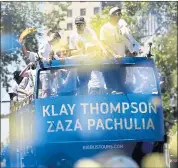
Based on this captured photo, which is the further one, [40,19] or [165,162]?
[40,19]

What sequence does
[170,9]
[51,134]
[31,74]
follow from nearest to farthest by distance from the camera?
[51,134] < [31,74] < [170,9]

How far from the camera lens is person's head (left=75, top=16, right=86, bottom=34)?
18.7m

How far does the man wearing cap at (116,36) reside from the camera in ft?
61.2

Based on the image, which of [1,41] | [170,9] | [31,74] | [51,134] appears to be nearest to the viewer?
[51,134]

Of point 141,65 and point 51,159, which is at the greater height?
point 141,65

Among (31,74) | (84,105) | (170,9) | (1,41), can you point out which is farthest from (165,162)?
(170,9)

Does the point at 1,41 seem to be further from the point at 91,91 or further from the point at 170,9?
the point at 91,91

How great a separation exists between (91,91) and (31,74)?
77.6 inches

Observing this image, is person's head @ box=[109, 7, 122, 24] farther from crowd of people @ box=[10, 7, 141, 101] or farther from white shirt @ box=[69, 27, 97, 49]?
white shirt @ box=[69, 27, 97, 49]

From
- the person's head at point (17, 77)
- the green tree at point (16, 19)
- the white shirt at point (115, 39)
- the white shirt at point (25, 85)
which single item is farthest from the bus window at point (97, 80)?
the green tree at point (16, 19)

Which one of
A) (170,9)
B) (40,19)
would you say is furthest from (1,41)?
(170,9)

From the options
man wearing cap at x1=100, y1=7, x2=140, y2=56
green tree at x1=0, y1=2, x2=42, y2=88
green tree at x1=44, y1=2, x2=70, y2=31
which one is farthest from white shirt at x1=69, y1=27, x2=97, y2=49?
green tree at x1=44, y1=2, x2=70, y2=31

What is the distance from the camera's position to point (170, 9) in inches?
1951

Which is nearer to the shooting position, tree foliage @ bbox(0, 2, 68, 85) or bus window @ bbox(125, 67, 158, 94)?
bus window @ bbox(125, 67, 158, 94)
